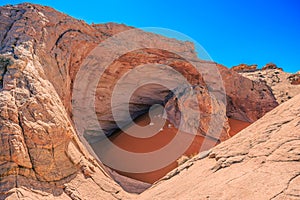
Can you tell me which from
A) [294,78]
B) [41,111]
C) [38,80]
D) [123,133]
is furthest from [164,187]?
[294,78]

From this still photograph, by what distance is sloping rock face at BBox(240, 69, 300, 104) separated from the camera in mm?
12258

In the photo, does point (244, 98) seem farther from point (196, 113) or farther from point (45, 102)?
point (45, 102)

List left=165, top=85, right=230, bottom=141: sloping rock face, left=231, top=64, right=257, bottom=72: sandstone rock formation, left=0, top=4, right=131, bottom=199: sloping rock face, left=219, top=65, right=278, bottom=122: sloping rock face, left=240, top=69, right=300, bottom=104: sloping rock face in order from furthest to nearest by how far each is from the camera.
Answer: left=231, top=64, right=257, bottom=72: sandstone rock formation
left=240, top=69, right=300, bottom=104: sloping rock face
left=219, top=65, right=278, bottom=122: sloping rock face
left=165, top=85, right=230, bottom=141: sloping rock face
left=0, top=4, right=131, bottom=199: sloping rock face

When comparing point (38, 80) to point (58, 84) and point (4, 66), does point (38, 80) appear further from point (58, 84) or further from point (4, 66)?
point (58, 84)

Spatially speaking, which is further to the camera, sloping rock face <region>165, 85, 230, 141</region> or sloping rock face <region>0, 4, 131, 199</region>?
sloping rock face <region>165, 85, 230, 141</region>

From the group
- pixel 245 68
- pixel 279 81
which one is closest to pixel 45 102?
Answer: pixel 279 81

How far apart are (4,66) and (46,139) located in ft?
5.61

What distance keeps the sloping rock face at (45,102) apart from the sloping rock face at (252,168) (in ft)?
4.95

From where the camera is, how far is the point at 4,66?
4.93 metres

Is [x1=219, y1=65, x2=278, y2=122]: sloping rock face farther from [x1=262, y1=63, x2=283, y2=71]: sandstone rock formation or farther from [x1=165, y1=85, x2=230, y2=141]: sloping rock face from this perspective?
[x1=262, y1=63, x2=283, y2=71]: sandstone rock formation

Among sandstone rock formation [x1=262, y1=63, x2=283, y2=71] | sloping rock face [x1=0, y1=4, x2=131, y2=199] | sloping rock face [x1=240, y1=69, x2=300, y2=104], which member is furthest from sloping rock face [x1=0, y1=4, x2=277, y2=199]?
sandstone rock formation [x1=262, y1=63, x2=283, y2=71]

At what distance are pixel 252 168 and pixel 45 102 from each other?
3663 mm

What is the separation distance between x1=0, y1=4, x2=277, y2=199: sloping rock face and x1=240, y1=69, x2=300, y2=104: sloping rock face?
24.8 ft

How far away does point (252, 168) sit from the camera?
304cm
